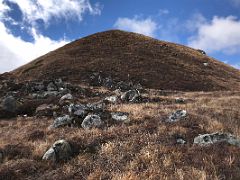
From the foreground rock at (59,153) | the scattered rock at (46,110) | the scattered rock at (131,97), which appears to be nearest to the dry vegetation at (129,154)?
the foreground rock at (59,153)

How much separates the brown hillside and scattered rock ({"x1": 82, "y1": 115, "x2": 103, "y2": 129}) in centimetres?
3507

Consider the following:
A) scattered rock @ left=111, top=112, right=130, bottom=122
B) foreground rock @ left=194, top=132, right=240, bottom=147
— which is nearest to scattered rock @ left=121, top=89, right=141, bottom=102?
scattered rock @ left=111, top=112, right=130, bottom=122

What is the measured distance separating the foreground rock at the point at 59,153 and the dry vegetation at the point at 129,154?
10.7 inches

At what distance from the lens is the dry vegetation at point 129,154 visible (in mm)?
9078

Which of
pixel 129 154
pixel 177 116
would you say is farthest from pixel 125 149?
pixel 177 116

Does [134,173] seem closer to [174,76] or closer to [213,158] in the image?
[213,158]

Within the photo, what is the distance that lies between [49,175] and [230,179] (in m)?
5.10

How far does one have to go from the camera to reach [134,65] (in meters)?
59.8

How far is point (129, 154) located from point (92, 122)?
501 cm

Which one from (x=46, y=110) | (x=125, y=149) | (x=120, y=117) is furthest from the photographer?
(x=46, y=110)

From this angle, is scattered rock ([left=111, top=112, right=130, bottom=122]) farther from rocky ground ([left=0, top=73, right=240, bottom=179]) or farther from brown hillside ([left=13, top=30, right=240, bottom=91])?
brown hillside ([left=13, top=30, right=240, bottom=91])

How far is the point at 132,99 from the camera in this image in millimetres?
25281

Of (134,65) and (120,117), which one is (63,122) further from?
(134,65)

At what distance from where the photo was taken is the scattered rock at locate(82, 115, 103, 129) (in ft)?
48.7
